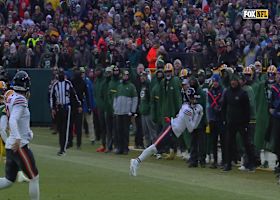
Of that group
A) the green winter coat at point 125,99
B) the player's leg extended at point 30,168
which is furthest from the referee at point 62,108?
the player's leg extended at point 30,168

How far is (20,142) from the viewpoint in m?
13.7

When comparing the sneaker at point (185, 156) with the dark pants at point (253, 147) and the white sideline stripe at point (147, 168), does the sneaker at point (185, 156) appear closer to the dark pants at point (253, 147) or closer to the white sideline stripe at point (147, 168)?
the white sideline stripe at point (147, 168)

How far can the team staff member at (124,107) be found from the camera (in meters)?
24.8

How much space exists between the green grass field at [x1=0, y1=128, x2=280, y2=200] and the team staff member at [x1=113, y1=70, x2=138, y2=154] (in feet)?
4.30

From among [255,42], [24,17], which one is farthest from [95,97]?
[24,17]

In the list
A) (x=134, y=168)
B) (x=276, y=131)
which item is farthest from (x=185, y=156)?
(x=276, y=131)

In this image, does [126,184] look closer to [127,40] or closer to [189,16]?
[127,40]

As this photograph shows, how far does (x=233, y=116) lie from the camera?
2053 centimetres

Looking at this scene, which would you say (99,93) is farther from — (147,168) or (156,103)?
(147,168)

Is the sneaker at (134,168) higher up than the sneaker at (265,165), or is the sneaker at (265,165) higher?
the sneaker at (134,168)

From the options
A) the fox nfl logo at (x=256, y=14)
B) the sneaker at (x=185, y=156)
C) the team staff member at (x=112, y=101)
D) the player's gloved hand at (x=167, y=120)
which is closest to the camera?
the player's gloved hand at (x=167, y=120)

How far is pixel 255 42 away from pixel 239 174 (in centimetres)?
944

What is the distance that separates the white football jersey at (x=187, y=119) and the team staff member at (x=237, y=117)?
Answer: 33.6 inches

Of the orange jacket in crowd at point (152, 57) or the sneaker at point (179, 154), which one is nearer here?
the sneaker at point (179, 154)
